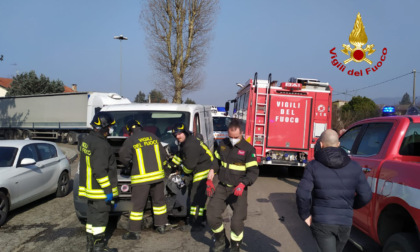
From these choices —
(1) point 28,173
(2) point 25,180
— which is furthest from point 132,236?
(1) point 28,173

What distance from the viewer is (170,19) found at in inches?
850

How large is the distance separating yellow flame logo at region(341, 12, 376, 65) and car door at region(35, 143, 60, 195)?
29.2 ft

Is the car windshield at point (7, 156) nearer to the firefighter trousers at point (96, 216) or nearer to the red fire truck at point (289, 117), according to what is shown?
the firefighter trousers at point (96, 216)

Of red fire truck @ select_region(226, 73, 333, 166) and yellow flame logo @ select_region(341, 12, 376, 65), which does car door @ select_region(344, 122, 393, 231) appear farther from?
yellow flame logo @ select_region(341, 12, 376, 65)

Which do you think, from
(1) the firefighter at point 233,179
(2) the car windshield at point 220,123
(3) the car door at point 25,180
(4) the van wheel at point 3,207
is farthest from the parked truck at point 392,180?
(2) the car windshield at point 220,123

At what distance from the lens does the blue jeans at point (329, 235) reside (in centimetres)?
294

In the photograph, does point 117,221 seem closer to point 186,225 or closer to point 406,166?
point 186,225

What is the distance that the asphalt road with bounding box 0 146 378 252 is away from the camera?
4.73m

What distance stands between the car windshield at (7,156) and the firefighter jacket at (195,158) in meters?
3.31

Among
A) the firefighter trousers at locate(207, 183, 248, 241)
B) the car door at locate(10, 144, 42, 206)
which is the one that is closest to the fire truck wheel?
the firefighter trousers at locate(207, 183, 248, 241)

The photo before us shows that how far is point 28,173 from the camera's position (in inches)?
249

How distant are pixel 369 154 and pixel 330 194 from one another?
1.76 m

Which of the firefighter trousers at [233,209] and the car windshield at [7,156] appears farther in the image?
the car windshield at [7,156]

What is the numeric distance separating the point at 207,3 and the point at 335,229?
67.6ft
